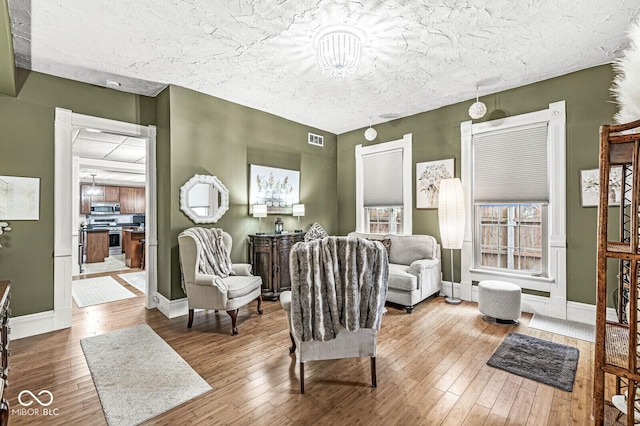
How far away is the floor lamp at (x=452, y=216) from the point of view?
4.30 m

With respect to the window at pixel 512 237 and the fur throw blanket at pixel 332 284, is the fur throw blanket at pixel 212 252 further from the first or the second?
the window at pixel 512 237

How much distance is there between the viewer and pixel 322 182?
596cm

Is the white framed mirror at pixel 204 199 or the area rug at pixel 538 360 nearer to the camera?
the area rug at pixel 538 360

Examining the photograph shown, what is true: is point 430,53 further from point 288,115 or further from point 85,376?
point 85,376

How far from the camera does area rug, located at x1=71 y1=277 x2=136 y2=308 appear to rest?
4543 mm

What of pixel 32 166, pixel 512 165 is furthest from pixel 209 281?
pixel 512 165

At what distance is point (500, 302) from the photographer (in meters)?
3.48

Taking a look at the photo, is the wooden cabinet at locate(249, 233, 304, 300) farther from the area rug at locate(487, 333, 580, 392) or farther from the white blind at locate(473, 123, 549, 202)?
the white blind at locate(473, 123, 549, 202)

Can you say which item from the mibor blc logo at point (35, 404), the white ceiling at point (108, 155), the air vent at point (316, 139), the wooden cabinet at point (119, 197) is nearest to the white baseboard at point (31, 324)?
the mibor blc logo at point (35, 404)

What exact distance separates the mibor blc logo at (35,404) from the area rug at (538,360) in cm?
340

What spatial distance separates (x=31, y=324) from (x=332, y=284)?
3545 millimetres

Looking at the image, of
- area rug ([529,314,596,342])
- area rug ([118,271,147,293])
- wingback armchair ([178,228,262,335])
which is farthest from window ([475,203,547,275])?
area rug ([118,271,147,293])

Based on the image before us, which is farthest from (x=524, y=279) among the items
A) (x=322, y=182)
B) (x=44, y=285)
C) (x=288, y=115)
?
(x=44, y=285)

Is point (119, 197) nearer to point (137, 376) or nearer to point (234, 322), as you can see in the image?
point (234, 322)
